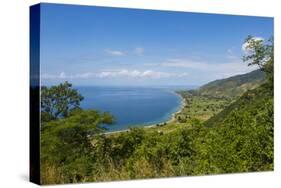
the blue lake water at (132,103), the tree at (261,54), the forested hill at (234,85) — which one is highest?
the tree at (261,54)

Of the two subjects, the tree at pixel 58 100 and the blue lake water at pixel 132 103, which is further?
the blue lake water at pixel 132 103

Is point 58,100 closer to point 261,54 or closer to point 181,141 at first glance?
point 181,141

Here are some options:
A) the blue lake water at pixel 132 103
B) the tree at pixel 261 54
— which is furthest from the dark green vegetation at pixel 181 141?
the blue lake water at pixel 132 103

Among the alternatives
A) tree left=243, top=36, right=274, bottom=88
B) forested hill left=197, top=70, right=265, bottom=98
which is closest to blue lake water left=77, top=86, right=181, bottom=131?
forested hill left=197, top=70, right=265, bottom=98

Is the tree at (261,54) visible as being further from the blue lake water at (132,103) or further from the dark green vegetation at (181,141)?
the blue lake water at (132,103)

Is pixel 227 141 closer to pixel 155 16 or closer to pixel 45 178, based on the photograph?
pixel 155 16

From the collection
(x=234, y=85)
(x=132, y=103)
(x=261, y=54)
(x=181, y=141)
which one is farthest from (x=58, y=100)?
(x=261, y=54)
